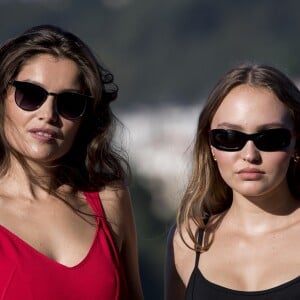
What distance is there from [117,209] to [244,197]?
18.1 inches

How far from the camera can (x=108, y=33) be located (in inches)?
774

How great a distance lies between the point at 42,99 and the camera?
2.82 m

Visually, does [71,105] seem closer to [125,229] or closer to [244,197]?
[125,229]

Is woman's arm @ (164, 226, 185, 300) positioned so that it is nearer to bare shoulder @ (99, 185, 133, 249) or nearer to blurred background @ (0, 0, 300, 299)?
bare shoulder @ (99, 185, 133, 249)

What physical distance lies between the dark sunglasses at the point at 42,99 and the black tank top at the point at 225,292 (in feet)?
2.09

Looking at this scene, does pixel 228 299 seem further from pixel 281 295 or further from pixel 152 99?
pixel 152 99

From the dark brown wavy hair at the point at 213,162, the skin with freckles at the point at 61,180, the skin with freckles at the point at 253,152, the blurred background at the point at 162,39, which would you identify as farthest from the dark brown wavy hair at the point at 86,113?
the blurred background at the point at 162,39

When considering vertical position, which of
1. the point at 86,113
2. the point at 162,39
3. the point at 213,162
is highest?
the point at 162,39

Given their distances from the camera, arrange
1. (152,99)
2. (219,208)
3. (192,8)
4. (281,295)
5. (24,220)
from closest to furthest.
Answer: (281,295) < (24,220) < (219,208) < (152,99) < (192,8)

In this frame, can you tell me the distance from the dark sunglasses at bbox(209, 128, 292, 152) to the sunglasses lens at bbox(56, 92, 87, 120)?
18.5 inches

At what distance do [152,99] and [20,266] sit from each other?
1654 cm

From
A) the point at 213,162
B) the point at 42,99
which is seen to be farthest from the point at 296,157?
the point at 42,99

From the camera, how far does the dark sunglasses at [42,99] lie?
110 inches

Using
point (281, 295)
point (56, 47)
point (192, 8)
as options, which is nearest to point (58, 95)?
point (56, 47)
